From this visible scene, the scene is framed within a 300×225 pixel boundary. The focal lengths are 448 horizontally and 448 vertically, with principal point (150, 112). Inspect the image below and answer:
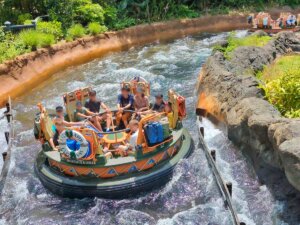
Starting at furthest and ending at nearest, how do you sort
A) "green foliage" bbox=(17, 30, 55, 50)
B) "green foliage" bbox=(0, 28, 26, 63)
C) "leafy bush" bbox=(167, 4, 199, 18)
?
"leafy bush" bbox=(167, 4, 199, 18) < "green foliage" bbox=(17, 30, 55, 50) < "green foliage" bbox=(0, 28, 26, 63)

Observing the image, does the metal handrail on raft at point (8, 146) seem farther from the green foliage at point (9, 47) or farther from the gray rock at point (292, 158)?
the gray rock at point (292, 158)

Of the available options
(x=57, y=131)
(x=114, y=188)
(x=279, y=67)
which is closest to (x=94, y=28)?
(x=279, y=67)

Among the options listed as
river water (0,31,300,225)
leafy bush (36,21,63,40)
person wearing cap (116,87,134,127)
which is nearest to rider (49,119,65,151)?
river water (0,31,300,225)

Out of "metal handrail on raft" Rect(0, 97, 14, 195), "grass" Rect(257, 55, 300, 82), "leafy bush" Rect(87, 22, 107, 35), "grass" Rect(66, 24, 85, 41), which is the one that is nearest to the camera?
"metal handrail on raft" Rect(0, 97, 14, 195)

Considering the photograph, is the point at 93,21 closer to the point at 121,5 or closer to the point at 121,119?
the point at 121,5

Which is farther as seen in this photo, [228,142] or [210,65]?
[210,65]

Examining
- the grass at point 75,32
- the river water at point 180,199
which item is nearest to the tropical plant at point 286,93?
the river water at point 180,199

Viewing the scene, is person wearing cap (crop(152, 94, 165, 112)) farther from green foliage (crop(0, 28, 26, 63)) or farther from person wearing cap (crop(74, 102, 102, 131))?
green foliage (crop(0, 28, 26, 63))

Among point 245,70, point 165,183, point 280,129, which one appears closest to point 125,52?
point 245,70
